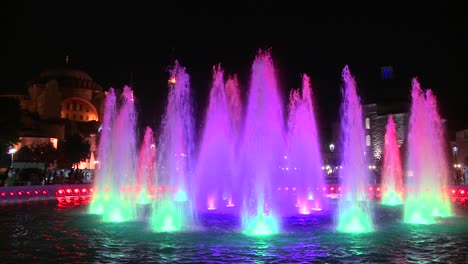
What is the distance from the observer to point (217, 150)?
27.3 metres

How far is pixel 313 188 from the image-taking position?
80.3 ft

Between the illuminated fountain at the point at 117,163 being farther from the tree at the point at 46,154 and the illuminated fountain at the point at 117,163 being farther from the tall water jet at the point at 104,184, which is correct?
the tree at the point at 46,154

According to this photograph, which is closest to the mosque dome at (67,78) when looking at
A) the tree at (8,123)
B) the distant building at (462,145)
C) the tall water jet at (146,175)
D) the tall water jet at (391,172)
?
the tree at (8,123)

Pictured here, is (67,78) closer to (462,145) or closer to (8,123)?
(8,123)

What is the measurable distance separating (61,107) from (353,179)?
90493 mm

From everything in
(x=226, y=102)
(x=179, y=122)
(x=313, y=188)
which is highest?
(x=226, y=102)

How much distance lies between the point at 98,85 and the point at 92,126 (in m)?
24.4

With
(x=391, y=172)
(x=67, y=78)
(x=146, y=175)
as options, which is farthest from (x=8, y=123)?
(x=67, y=78)

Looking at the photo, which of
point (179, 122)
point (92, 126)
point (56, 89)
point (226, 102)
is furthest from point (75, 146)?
point (179, 122)

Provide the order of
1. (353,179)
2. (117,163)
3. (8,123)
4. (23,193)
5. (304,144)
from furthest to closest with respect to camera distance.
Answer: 1. (8,123)
2. (304,144)
3. (117,163)
4. (23,193)
5. (353,179)

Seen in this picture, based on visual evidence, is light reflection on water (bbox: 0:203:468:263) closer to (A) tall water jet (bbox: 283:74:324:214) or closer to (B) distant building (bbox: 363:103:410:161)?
(A) tall water jet (bbox: 283:74:324:214)

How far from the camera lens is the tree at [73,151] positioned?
6756cm

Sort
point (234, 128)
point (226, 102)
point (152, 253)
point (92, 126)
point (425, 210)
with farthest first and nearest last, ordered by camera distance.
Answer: point (92, 126) → point (234, 128) → point (226, 102) → point (425, 210) → point (152, 253)

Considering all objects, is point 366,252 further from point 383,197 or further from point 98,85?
point 98,85
